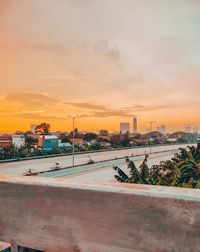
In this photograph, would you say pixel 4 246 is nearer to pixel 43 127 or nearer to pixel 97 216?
pixel 97 216

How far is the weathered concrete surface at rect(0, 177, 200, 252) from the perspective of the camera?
154 centimetres

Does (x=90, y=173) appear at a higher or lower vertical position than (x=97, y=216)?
lower

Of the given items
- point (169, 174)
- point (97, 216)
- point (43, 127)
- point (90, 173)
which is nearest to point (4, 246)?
point (97, 216)

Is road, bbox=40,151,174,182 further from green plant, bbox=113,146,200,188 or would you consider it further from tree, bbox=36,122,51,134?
tree, bbox=36,122,51,134

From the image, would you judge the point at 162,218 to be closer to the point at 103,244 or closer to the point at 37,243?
the point at 103,244

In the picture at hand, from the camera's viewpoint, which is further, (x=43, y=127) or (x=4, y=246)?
(x=43, y=127)

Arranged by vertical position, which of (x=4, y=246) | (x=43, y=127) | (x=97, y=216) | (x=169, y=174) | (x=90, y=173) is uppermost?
(x=43, y=127)

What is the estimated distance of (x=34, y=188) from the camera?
74.8 inches

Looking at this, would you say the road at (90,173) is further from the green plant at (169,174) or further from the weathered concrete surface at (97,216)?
the weathered concrete surface at (97,216)

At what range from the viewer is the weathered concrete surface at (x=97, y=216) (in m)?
1.54

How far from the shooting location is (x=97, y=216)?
66.9 inches

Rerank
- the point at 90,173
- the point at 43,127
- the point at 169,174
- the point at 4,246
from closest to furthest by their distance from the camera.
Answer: the point at 4,246, the point at 169,174, the point at 90,173, the point at 43,127

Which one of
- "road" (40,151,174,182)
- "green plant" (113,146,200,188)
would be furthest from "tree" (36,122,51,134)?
"green plant" (113,146,200,188)

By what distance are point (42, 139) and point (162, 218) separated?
5205cm
